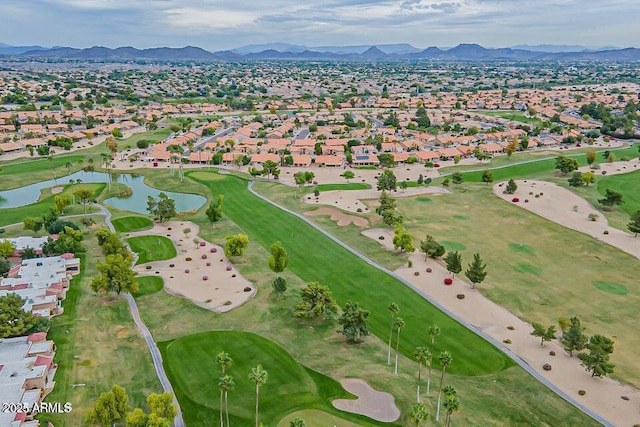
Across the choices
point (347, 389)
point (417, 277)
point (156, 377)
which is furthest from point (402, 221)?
point (156, 377)

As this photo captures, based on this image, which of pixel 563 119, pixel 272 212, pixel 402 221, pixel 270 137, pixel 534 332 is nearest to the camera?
pixel 534 332

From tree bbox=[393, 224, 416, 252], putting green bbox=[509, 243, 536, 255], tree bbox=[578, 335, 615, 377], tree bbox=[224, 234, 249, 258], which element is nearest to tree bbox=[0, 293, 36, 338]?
tree bbox=[224, 234, 249, 258]

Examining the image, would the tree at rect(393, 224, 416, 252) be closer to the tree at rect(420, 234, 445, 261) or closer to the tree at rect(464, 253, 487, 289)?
the tree at rect(420, 234, 445, 261)

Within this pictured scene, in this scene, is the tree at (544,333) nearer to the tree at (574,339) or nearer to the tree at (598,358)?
the tree at (574,339)

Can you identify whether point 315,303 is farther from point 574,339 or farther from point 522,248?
point 522,248

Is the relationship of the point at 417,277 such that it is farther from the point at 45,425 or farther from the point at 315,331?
the point at 45,425

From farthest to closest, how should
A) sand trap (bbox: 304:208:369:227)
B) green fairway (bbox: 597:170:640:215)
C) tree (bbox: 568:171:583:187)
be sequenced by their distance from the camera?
tree (bbox: 568:171:583:187), green fairway (bbox: 597:170:640:215), sand trap (bbox: 304:208:369:227)
